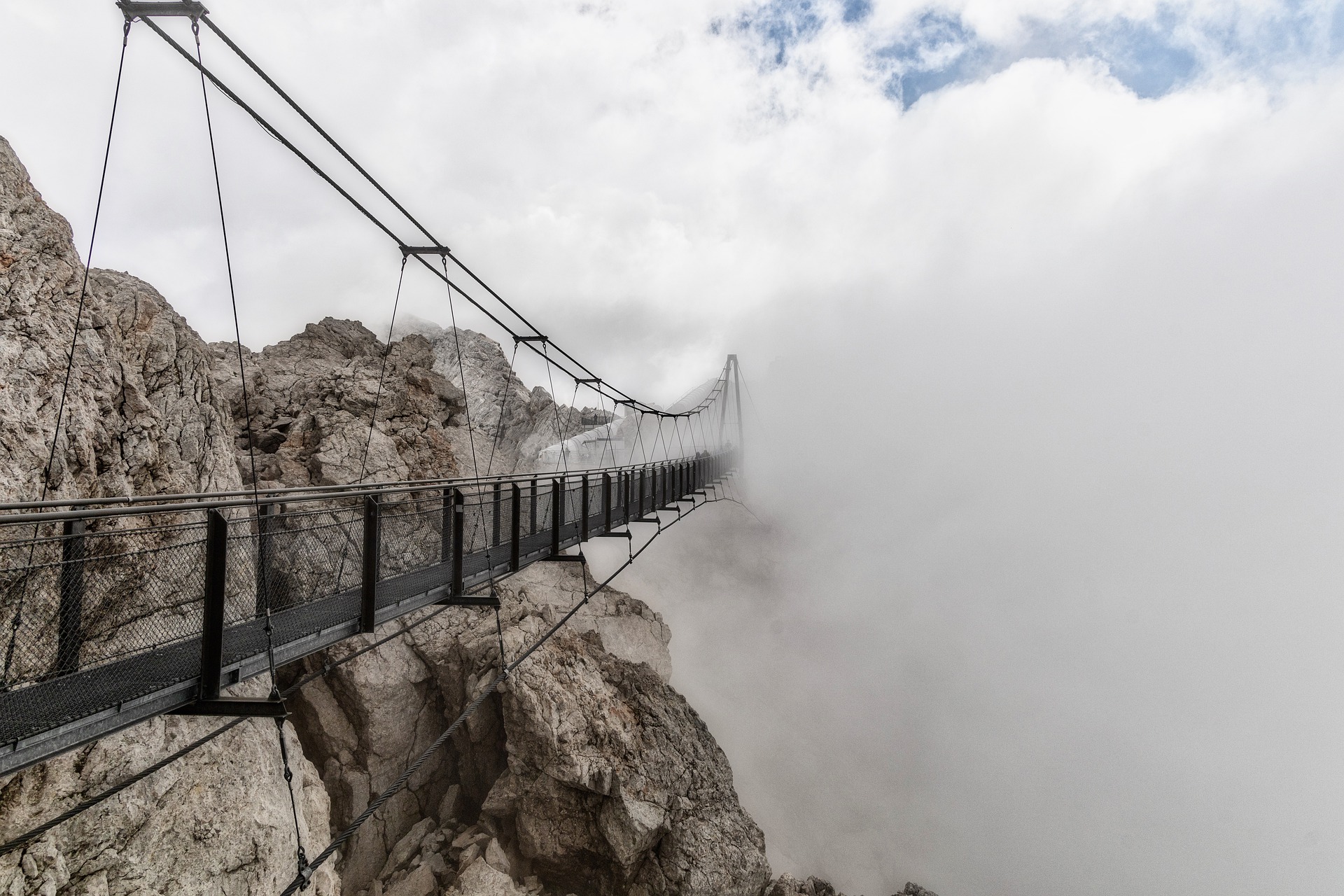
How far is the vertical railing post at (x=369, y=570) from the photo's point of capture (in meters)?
4.31

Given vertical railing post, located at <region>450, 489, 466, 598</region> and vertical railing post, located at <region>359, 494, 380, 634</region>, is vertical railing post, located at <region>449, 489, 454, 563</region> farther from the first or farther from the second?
vertical railing post, located at <region>359, 494, 380, 634</region>

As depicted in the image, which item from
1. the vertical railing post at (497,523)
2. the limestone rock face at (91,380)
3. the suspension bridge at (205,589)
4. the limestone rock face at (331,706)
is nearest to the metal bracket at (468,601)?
the suspension bridge at (205,589)

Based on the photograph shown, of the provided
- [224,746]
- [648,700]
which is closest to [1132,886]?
[648,700]

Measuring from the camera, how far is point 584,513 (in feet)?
26.8

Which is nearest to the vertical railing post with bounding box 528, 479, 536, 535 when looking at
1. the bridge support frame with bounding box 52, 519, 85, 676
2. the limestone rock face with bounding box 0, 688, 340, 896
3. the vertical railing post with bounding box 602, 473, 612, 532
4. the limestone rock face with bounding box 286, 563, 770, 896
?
the vertical railing post with bounding box 602, 473, 612, 532

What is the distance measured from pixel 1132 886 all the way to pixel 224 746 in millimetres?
54522

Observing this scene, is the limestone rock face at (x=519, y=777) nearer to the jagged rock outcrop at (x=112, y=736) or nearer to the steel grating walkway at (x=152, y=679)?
the jagged rock outcrop at (x=112, y=736)

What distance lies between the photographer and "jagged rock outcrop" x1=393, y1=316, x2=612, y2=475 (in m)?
28.4

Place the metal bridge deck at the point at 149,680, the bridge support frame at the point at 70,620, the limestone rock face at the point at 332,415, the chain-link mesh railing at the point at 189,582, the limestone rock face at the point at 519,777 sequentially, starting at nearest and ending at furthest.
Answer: the metal bridge deck at the point at 149,680, the chain-link mesh railing at the point at 189,582, the bridge support frame at the point at 70,620, the limestone rock face at the point at 519,777, the limestone rock face at the point at 332,415

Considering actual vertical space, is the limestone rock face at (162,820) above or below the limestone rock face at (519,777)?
above

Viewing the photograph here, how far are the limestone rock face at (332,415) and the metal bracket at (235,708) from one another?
325 inches

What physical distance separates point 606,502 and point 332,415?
23.9ft

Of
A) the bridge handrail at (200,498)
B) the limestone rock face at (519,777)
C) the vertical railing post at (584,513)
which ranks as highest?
the bridge handrail at (200,498)

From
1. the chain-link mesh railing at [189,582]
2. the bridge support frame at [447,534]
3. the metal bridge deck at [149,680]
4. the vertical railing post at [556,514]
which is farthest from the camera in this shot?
the vertical railing post at [556,514]
